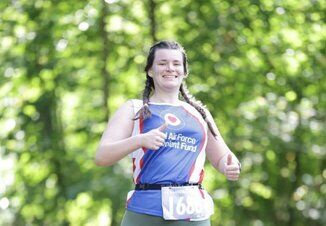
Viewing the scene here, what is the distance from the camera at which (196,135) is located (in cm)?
315

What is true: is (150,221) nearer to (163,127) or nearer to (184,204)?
(184,204)

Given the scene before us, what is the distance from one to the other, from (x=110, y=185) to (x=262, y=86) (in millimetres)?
2212

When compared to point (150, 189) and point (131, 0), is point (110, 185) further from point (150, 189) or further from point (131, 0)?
point (150, 189)

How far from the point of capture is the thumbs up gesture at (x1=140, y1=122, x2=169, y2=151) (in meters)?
2.90

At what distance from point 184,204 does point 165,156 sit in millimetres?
195

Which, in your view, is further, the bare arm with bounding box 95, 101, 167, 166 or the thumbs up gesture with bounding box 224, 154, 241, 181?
the thumbs up gesture with bounding box 224, 154, 241, 181

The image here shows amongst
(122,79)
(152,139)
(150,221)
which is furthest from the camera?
(122,79)

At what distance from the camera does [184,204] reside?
308cm

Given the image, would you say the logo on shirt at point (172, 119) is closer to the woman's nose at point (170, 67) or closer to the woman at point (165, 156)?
the woman at point (165, 156)

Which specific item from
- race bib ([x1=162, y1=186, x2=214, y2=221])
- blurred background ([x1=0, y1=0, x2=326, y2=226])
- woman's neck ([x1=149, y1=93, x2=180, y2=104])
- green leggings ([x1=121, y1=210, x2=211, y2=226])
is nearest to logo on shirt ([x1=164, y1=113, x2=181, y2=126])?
woman's neck ([x1=149, y1=93, x2=180, y2=104])

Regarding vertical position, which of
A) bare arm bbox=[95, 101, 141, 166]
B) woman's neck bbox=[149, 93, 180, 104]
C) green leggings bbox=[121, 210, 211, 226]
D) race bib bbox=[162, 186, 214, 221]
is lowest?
green leggings bbox=[121, 210, 211, 226]

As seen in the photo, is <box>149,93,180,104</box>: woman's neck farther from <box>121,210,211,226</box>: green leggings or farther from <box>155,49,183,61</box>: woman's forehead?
<box>121,210,211,226</box>: green leggings

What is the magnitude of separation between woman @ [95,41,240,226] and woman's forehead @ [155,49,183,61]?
14mm

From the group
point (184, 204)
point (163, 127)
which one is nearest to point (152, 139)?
point (163, 127)
